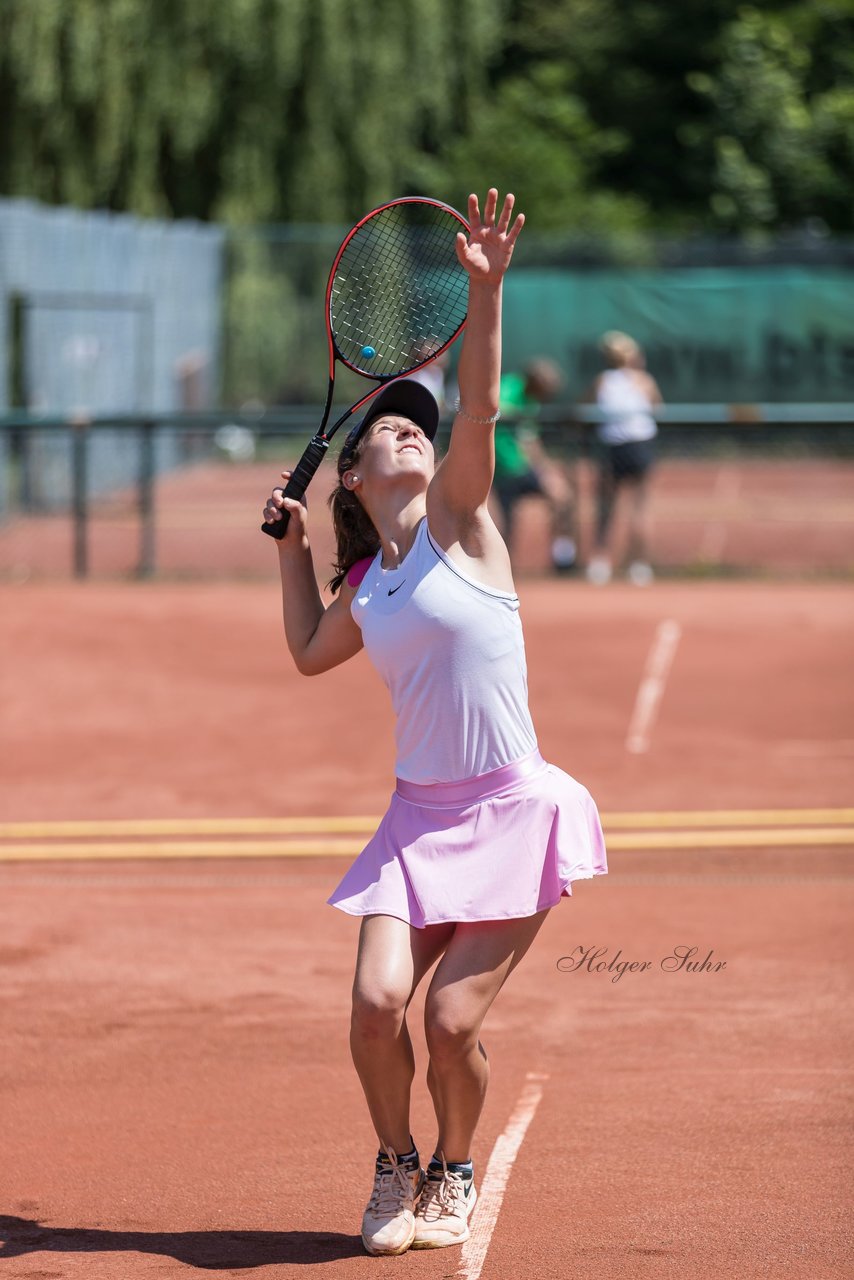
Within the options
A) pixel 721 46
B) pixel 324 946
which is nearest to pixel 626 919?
pixel 324 946

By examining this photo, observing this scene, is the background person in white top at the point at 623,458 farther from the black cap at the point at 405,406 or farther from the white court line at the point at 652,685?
the black cap at the point at 405,406

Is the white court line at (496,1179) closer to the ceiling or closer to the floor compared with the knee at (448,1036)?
closer to the floor

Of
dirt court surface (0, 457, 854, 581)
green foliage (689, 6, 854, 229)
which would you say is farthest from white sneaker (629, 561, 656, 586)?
green foliage (689, 6, 854, 229)

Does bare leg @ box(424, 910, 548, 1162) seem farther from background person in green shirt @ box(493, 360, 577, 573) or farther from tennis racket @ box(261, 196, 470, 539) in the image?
background person in green shirt @ box(493, 360, 577, 573)

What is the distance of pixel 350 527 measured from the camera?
167 inches

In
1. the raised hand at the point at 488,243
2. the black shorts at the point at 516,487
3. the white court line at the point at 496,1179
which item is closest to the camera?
the raised hand at the point at 488,243

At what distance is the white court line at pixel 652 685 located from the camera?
9.73 metres

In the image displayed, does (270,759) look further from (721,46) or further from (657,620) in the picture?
(721,46)

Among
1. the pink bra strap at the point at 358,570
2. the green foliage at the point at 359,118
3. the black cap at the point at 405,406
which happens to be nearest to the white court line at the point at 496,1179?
the pink bra strap at the point at 358,570

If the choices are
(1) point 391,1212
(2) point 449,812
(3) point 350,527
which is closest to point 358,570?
(3) point 350,527

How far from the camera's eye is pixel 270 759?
940 cm

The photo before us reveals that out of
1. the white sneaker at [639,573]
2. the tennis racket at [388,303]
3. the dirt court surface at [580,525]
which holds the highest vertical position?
the tennis racket at [388,303]

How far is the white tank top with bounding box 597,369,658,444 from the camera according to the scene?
571 inches

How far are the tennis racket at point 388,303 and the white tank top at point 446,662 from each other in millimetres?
408
